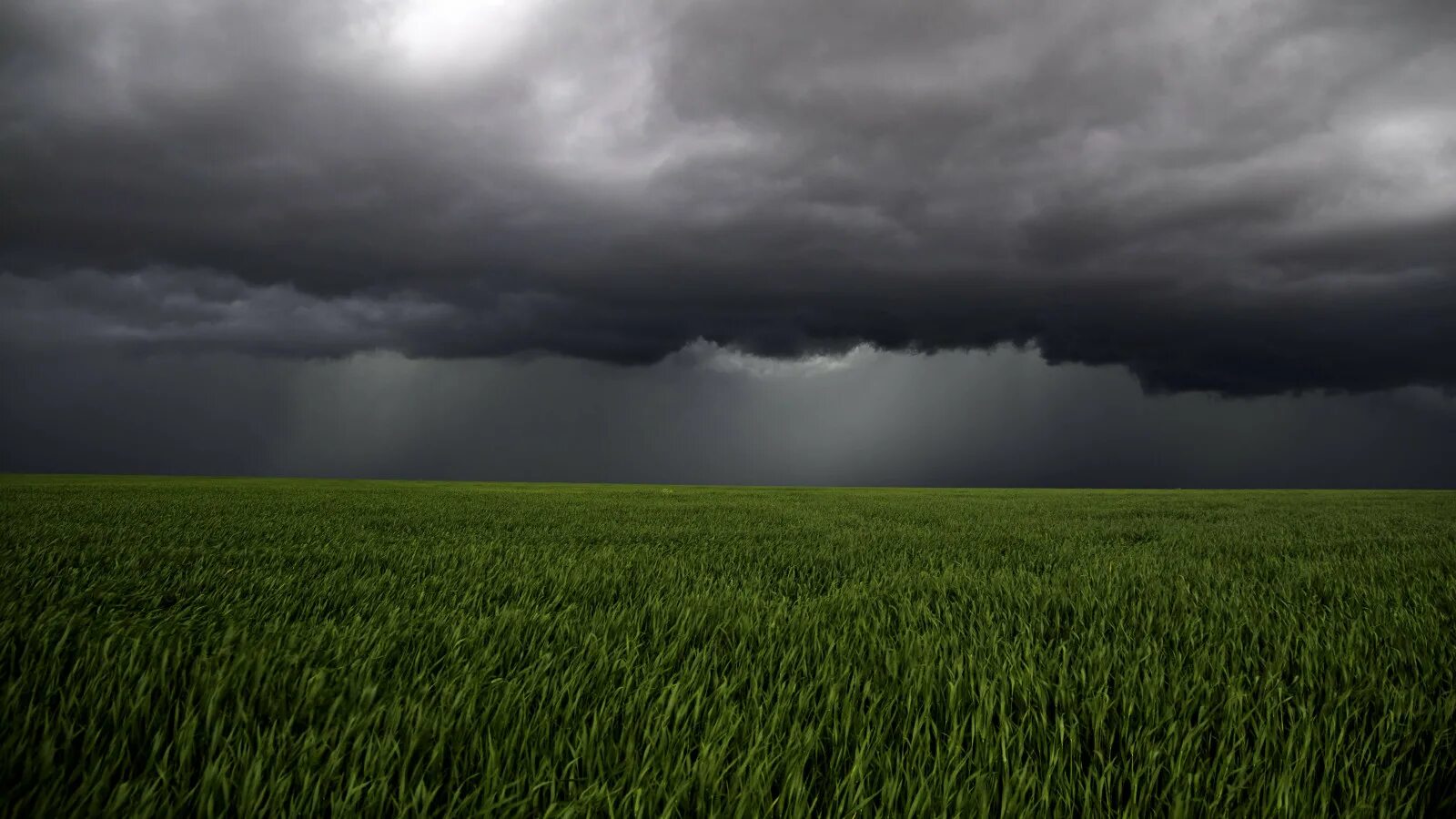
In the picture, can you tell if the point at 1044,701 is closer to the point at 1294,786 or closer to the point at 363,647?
the point at 1294,786

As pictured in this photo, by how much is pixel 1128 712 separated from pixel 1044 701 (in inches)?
11.3

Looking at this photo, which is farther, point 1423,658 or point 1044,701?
point 1423,658

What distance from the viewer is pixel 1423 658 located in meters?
3.39

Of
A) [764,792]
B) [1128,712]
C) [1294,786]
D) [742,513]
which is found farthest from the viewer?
[742,513]

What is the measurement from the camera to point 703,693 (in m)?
2.59

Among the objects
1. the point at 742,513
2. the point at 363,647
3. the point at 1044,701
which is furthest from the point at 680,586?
the point at 742,513

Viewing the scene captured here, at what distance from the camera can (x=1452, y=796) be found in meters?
2.06

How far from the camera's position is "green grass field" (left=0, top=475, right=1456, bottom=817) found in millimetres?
1810

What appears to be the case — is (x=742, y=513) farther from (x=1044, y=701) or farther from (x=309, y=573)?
(x=1044, y=701)

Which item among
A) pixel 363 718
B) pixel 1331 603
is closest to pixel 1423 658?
pixel 1331 603

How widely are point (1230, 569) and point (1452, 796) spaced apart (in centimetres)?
503

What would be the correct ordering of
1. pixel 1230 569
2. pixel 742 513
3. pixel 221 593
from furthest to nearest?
pixel 742 513
pixel 1230 569
pixel 221 593

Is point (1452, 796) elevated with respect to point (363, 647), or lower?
lower

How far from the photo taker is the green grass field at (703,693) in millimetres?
1810
